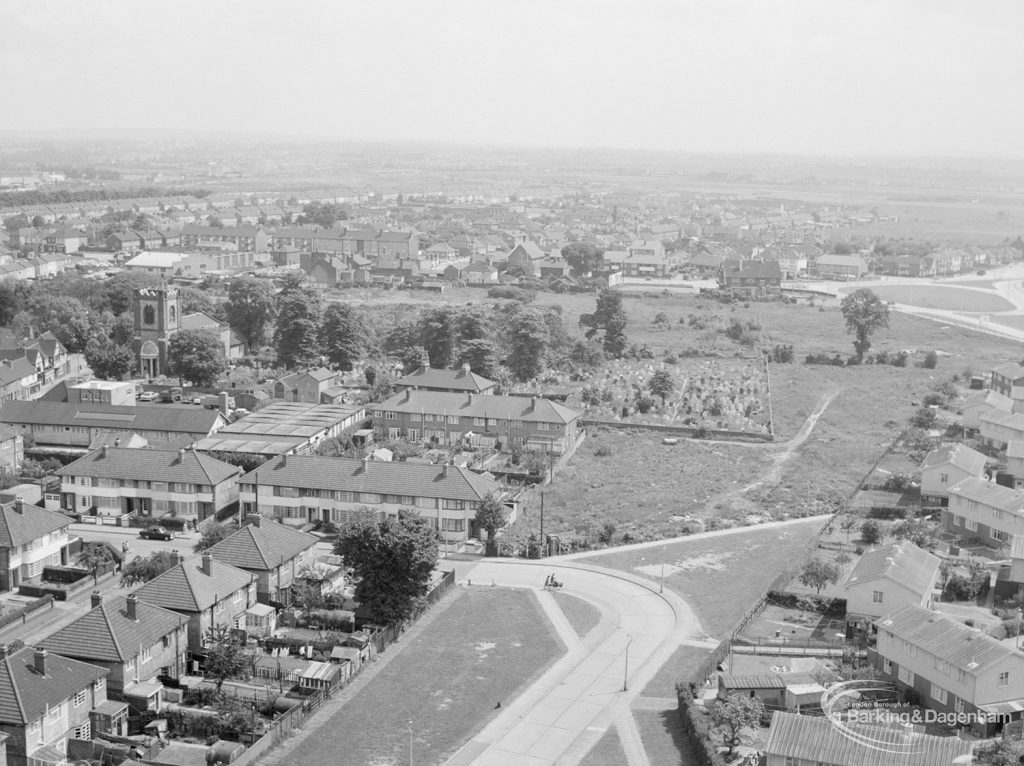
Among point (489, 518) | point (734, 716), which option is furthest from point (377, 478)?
point (734, 716)

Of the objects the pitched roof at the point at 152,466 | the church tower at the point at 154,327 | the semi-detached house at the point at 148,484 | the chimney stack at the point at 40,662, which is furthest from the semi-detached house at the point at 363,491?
the church tower at the point at 154,327

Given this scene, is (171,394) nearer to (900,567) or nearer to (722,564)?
(722,564)

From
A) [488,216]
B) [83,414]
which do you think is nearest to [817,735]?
[83,414]

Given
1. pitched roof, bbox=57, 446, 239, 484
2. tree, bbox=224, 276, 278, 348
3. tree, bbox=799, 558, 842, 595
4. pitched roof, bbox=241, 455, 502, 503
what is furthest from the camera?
tree, bbox=224, 276, 278, 348

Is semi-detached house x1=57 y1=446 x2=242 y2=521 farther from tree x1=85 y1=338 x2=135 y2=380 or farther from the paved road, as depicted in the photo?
tree x1=85 y1=338 x2=135 y2=380

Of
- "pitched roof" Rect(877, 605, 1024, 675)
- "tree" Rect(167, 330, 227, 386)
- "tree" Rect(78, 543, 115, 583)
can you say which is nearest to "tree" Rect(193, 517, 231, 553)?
"tree" Rect(78, 543, 115, 583)

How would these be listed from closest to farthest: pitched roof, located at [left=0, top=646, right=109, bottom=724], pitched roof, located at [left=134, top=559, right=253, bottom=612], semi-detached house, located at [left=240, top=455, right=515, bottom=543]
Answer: pitched roof, located at [left=0, top=646, right=109, bottom=724], pitched roof, located at [left=134, top=559, right=253, bottom=612], semi-detached house, located at [left=240, top=455, right=515, bottom=543]
